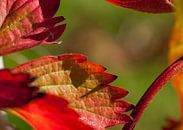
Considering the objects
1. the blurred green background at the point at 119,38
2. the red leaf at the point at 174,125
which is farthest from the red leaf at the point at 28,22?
the blurred green background at the point at 119,38

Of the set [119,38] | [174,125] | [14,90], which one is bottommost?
[119,38]

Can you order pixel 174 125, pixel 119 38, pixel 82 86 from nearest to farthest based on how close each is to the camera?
pixel 82 86, pixel 174 125, pixel 119 38

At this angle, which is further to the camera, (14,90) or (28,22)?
(28,22)

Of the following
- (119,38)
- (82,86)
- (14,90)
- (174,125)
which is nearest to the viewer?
(14,90)

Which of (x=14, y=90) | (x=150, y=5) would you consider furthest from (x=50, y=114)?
(x=150, y=5)

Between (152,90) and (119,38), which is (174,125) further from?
(119,38)

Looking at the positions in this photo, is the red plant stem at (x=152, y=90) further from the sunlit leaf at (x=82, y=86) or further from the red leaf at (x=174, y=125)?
the red leaf at (x=174, y=125)

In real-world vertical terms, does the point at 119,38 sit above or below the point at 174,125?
below

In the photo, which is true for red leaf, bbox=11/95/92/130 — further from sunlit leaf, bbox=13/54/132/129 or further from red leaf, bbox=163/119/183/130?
red leaf, bbox=163/119/183/130

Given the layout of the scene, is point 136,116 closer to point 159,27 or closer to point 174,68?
point 174,68
